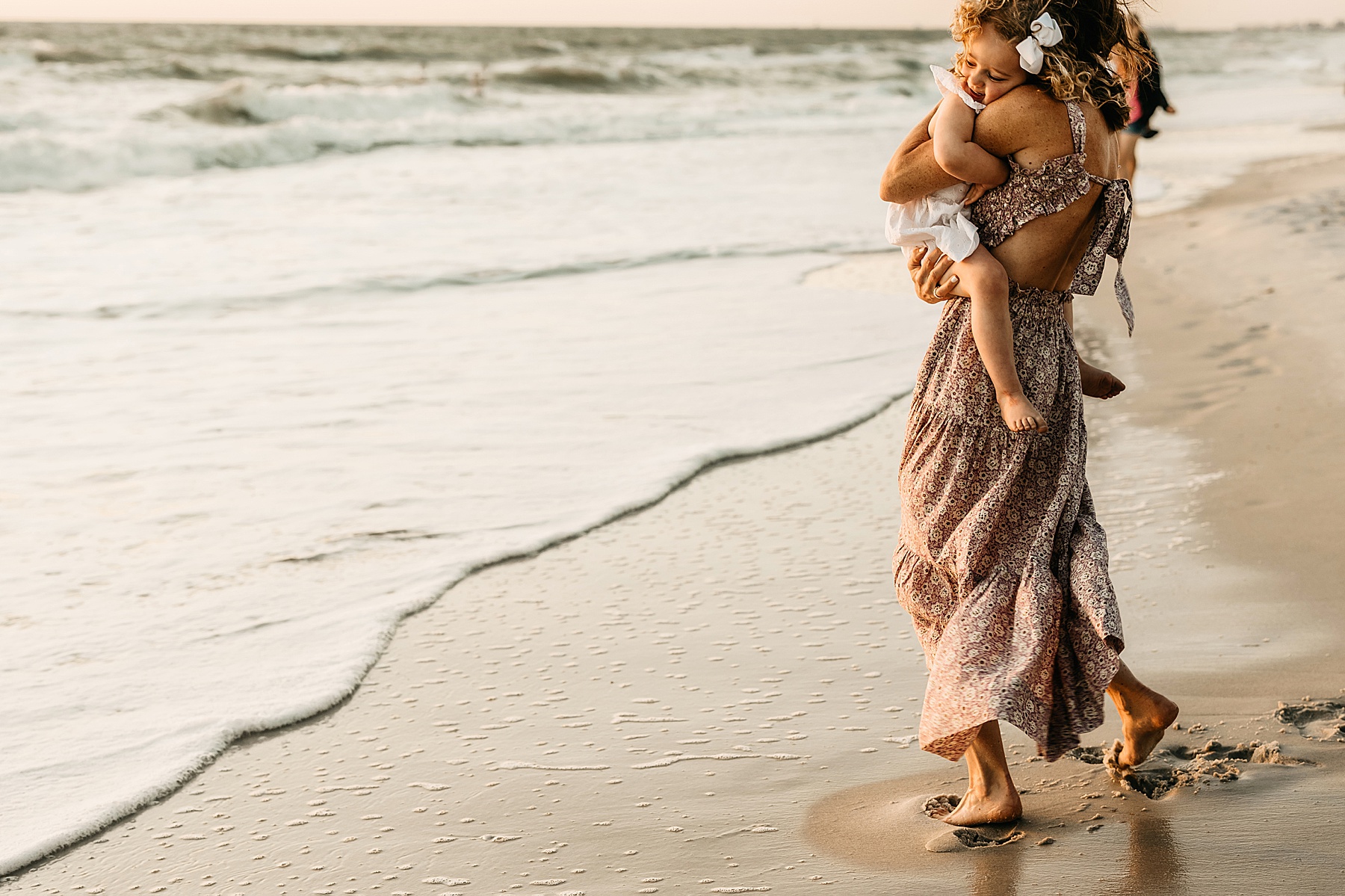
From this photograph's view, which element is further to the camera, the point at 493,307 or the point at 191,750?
the point at 493,307

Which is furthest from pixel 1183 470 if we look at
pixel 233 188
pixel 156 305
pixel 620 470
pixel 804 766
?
pixel 233 188

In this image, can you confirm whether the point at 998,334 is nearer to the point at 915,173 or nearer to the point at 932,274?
the point at 932,274

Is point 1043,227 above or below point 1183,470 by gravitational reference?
above

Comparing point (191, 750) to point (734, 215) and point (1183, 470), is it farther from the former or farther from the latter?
point (734, 215)

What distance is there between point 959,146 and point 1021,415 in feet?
1.53

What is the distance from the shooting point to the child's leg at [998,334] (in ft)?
7.06

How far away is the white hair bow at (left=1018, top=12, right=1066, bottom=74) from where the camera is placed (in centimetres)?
204

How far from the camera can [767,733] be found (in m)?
2.76

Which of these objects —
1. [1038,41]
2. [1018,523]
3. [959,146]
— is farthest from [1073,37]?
[1018,523]

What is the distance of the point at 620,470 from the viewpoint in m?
4.66

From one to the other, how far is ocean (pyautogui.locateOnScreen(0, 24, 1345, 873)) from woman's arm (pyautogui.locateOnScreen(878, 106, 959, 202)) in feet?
5.77

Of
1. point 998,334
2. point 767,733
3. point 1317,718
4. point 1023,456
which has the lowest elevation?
point 767,733

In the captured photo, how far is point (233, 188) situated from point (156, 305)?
7056 millimetres

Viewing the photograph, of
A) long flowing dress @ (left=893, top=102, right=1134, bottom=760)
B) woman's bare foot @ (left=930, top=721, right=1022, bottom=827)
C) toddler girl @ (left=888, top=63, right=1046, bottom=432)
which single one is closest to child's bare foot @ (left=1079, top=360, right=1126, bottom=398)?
long flowing dress @ (left=893, top=102, right=1134, bottom=760)
